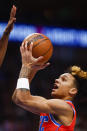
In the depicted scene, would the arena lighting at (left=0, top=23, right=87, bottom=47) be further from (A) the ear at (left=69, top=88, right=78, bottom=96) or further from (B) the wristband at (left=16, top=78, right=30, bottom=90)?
(B) the wristband at (left=16, top=78, right=30, bottom=90)

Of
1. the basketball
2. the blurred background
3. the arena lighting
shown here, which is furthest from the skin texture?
the arena lighting

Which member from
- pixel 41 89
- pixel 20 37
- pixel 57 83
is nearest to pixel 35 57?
pixel 57 83

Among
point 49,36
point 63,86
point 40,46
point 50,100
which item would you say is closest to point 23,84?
point 50,100

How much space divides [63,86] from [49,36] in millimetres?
4631

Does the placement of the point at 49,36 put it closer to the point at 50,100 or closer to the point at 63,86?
the point at 63,86

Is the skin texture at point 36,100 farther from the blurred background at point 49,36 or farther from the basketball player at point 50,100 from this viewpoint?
the blurred background at point 49,36

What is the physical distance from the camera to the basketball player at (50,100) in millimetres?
2479

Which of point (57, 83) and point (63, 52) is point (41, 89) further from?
point (57, 83)

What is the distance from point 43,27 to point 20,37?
0.69 metres

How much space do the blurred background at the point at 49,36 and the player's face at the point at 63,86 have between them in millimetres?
4093

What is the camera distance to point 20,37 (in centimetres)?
731

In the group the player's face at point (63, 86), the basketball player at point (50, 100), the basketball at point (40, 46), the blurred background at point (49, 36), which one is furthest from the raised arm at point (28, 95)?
the blurred background at point (49, 36)

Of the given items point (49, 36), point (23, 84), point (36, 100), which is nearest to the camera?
point (23, 84)

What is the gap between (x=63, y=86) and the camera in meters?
2.96
